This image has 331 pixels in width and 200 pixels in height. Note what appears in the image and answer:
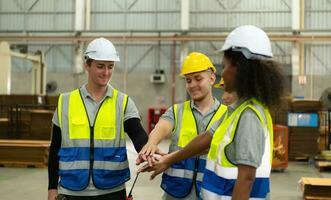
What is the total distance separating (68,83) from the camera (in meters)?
19.8

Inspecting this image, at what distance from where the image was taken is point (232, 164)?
6.06 feet

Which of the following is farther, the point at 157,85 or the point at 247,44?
the point at 157,85

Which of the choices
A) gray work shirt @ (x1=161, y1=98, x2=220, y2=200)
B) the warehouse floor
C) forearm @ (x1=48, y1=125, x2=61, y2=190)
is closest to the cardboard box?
the warehouse floor

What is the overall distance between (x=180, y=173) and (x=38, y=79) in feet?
46.3

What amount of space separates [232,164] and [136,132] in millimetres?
1037

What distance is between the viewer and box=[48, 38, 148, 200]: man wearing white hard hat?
8.66 ft

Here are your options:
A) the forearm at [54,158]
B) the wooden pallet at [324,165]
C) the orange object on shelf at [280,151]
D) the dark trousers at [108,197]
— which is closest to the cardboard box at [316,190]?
the orange object on shelf at [280,151]

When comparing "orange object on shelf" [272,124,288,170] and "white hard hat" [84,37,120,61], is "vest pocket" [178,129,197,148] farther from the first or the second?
"orange object on shelf" [272,124,288,170]

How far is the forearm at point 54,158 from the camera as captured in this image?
8.94 ft

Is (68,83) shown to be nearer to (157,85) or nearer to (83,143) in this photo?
(157,85)

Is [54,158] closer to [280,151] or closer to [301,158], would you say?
[280,151]

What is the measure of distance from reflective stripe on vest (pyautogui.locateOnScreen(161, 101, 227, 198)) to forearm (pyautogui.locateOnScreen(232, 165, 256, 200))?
1.11 m

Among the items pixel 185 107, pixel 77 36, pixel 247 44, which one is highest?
pixel 77 36

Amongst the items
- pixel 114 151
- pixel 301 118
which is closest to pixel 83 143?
pixel 114 151
